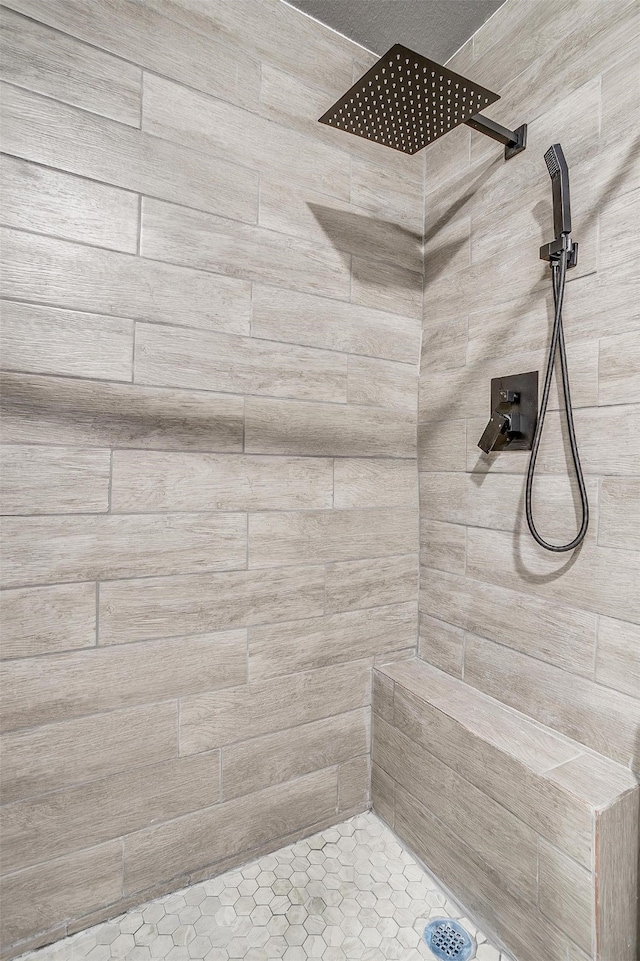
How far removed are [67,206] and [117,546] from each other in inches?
30.3

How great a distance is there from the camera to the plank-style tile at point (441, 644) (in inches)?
58.9

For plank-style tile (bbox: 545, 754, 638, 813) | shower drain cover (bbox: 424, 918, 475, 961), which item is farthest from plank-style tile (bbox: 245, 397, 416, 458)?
shower drain cover (bbox: 424, 918, 475, 961)

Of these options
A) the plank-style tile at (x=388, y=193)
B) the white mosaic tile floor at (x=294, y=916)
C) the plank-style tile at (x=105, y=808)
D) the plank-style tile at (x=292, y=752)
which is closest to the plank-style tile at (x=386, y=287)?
the plank-style tile at (x=388, y=193)

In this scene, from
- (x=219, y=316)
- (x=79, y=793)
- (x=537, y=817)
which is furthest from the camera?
(x=219, y=316)

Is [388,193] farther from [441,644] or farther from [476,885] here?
[476,885]

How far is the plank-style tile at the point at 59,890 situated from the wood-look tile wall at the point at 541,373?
0.97m

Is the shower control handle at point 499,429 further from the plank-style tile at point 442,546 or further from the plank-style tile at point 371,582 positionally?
the plank-style tile at point 371,582

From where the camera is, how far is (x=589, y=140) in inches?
46.4

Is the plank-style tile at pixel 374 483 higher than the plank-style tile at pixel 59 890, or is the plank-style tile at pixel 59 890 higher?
the plank-style tile at pixel 374 483

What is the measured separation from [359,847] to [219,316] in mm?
1498

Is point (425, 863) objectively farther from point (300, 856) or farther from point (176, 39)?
point (176, 39)

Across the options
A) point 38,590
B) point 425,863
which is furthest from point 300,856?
point 38,590

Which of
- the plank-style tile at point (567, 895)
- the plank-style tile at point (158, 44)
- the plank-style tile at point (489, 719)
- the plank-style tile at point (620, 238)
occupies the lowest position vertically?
the plank-style tile at point (567, 895)

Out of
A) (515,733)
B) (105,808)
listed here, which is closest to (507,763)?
(515,733)
